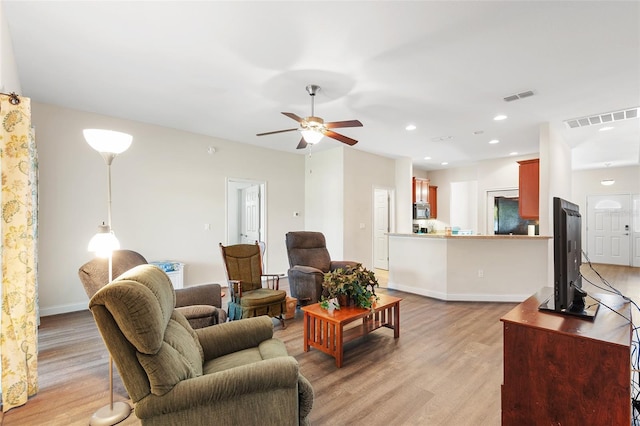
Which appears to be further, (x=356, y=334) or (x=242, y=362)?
(x=356, y=334)

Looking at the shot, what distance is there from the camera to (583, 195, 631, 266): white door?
7844mm

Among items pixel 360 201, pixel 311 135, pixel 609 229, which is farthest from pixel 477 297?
pixel 609 229

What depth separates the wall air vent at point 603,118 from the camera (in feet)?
13.0

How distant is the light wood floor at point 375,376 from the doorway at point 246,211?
111 inches

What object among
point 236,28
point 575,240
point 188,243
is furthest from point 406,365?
point 188,243

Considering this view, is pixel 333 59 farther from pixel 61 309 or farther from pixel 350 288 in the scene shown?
pixel 61 309

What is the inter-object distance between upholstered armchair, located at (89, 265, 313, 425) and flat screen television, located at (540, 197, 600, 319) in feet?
4.62

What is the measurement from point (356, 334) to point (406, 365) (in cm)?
52

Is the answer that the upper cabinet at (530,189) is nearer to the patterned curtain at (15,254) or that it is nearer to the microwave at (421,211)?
the microwave at (421,211)

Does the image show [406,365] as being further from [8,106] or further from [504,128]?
[504,128]

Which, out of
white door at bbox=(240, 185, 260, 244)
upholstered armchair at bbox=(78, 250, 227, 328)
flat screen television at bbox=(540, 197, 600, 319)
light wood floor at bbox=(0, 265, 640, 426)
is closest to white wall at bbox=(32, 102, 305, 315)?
white door at bbox=(240, 185, 260, 244)

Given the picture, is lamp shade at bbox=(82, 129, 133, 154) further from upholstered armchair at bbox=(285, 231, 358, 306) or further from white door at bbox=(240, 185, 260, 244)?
white door at bbox=(240, 185, 260, 244)

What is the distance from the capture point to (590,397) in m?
1.34

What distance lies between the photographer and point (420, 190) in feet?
26.2
